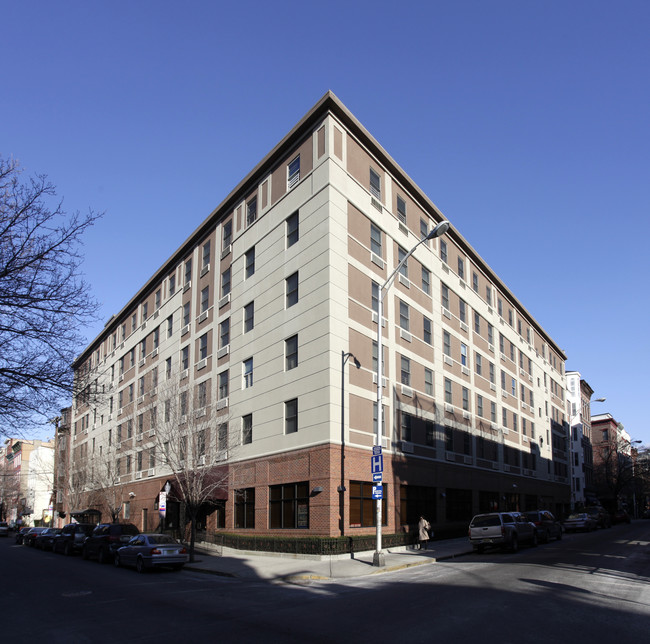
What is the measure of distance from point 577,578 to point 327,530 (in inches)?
445

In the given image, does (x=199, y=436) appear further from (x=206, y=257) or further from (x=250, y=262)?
(x=206, y=257)

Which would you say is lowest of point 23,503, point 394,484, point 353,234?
point 23,503

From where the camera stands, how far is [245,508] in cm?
3177

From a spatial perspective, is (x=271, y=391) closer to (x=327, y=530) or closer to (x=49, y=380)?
(x=327, y=530)

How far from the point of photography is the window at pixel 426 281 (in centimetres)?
3694

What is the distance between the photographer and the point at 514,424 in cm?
5072

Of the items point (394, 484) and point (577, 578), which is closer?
point (577, 578)

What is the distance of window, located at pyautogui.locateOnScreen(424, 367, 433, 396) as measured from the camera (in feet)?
115

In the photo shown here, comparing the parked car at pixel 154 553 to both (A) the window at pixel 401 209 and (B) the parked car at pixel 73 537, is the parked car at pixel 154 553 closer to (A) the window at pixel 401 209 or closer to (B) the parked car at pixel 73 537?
(B) the parked car at pixel 73 537

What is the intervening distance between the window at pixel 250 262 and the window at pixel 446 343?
1314 cm

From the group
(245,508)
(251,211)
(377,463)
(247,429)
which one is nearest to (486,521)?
(377,463)

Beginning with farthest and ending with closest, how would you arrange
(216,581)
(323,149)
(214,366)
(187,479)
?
(214,366) < (323,149) < (187,479) < (216,581)

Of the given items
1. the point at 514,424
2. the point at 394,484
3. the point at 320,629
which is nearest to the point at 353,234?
the point at 394,484

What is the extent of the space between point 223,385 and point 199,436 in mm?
5050
